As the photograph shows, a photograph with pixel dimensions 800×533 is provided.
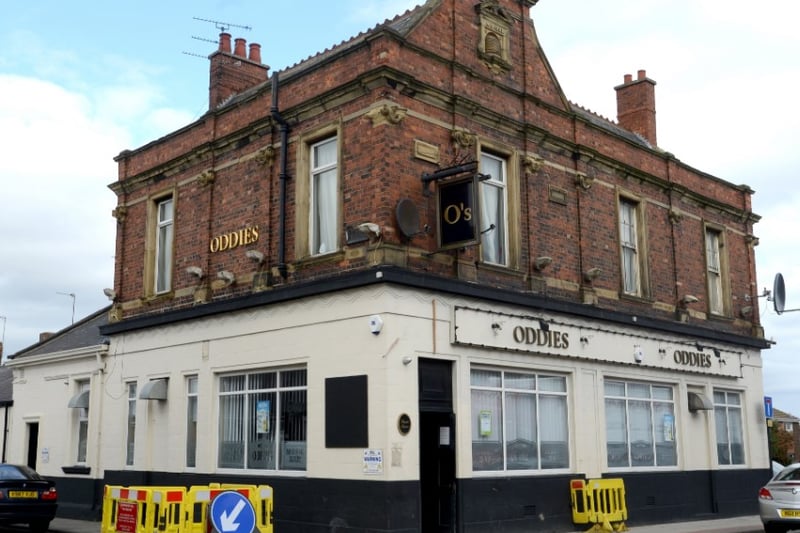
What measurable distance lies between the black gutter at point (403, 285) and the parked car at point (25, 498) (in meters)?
4.03

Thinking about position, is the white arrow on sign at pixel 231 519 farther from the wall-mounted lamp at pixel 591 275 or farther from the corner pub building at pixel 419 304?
the wall-mounted lamp at pixel 591 275

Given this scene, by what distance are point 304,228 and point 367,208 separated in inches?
72.9

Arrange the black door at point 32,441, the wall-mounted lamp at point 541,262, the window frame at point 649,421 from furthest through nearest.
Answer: the black door at point 32,441 → the window frame at point 649,421 → the wall-mounted lamp at point 541,262

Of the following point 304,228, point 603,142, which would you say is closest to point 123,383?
point 304,228

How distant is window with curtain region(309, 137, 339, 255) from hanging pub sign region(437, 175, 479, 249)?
2.02 m

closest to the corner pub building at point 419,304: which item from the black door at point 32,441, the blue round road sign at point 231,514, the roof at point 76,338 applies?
the black door at point 32,441

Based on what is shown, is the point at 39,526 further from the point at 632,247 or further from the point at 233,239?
the point at 632,247

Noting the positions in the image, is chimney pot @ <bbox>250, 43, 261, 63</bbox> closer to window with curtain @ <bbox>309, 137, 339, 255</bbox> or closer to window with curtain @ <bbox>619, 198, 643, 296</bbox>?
window with curtain @ <bbox>309, 137, 339, 255</bbox>

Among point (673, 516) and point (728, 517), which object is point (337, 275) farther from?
point (728, 517)

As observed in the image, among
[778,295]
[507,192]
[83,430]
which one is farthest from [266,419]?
[778,295]

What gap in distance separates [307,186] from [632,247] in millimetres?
8435

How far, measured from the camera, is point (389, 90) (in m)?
15.5

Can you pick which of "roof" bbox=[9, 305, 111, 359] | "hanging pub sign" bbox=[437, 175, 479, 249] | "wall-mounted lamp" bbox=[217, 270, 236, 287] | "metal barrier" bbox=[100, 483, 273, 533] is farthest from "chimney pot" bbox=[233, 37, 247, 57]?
"metal barrier" bbox=[100, 483, 273, 533]

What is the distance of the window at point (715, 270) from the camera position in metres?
23.4
